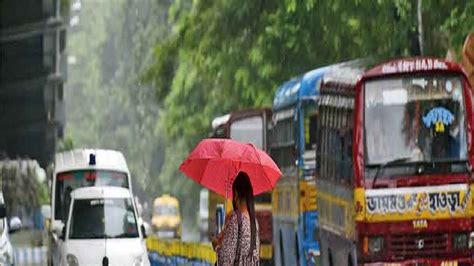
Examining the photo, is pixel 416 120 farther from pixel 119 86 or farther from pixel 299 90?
pixel 119 86

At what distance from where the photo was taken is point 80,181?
33.5 meters

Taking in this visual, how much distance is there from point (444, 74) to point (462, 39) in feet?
33.9

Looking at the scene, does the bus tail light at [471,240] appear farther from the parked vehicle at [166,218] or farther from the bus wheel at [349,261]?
the parked vehicle at [166,218]

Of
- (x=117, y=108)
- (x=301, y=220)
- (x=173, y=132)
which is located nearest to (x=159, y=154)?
(x=117, y=108)

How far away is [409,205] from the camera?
2138 cm

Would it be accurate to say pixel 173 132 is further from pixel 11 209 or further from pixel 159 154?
pixel 159 154

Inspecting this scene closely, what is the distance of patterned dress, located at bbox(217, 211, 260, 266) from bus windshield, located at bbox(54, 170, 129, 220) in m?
19.7

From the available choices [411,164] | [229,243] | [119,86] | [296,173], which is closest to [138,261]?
[296,173]

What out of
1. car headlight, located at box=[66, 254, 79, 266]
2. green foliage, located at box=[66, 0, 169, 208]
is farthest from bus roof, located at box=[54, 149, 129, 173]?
green foliage, located at box=[66, 0, 169, 208]

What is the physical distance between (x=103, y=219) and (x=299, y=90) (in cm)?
405

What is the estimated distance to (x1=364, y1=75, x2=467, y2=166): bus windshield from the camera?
69.6 feet

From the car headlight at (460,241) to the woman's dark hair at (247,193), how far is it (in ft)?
26.8

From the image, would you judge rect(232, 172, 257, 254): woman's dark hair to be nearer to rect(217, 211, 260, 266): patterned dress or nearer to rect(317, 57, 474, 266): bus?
rect(217, 211, 260, 266): patterned dress

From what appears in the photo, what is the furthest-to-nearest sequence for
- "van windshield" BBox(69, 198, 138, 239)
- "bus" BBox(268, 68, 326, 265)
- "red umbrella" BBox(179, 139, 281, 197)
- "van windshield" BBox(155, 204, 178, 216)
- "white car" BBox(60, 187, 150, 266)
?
"van windshield" BBox(155, 204, 178, 216), "bus" BBox(268, 68, 326, 265), "van windshield" BBox(69, 198, 138, 239), "white car" BBox(60, 187, 150, 266), "red umbrella" BBox(179, 139, 281, 197)
